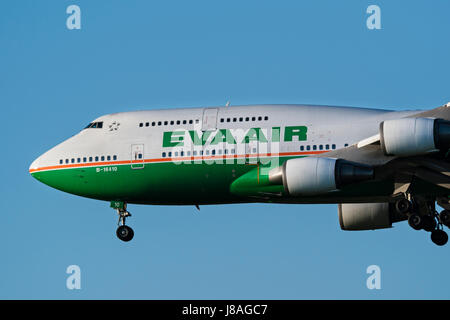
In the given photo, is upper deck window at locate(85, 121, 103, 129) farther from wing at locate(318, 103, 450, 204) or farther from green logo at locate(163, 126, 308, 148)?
wing at locate(318, 103, 450, 204)

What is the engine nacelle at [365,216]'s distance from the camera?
48594 millimetres

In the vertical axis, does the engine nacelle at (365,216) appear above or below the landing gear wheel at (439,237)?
above

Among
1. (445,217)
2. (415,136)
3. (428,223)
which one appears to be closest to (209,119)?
(415,136)

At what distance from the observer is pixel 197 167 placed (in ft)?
150

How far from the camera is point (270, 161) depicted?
44.8 meters

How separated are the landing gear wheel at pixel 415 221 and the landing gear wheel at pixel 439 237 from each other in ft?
7.41

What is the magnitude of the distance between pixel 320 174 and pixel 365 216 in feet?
25.4

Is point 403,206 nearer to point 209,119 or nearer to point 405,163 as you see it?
point 405,163

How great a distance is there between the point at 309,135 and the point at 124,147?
8494 millimetres

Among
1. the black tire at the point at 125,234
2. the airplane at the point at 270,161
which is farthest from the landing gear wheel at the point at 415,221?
the black tire at the point at 125,234

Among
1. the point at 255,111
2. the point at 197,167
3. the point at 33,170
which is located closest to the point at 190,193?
the point at 197,167

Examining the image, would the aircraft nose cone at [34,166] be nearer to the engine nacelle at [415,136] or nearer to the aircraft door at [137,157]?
the aircraft door at [137,157]

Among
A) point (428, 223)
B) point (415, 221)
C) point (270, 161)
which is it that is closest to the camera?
point (415, 221)
